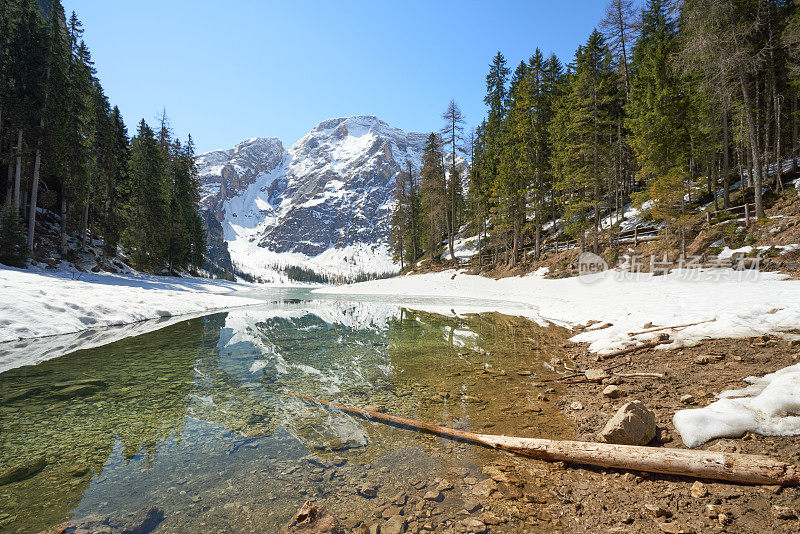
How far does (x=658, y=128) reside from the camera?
2191 cm

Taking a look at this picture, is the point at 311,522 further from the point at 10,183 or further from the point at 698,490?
the point at 10,183

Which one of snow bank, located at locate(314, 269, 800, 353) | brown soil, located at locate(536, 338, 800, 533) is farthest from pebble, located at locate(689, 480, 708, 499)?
snow bank, located at locate(314, 269, 800, 353)

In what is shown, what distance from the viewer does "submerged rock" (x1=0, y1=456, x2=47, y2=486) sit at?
10.5ft

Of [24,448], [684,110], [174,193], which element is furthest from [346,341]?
[174,193]

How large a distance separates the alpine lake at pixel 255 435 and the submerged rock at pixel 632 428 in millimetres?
717

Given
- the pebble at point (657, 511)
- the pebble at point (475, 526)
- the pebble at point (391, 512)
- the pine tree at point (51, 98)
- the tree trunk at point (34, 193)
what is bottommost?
the pebble at point (391, 512)

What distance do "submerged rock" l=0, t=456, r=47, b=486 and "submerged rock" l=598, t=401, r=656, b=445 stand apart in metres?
6.35

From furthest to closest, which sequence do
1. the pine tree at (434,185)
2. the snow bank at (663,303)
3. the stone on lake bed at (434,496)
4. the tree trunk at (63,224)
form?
the pine tree at (434,185)
the tree trunk at (63,224)
the snow bank at (663,303)
the stone on lake bed at (434,496)

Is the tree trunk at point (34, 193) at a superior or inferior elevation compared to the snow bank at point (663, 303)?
superior

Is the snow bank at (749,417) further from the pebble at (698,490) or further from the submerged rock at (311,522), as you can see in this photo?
the submerged rock at (311,522)

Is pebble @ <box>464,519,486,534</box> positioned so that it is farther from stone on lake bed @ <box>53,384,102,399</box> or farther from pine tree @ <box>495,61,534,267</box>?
pine tree @ <box>495,61,534,267</box>

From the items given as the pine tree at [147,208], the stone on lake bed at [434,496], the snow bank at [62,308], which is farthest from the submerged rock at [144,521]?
the pine tree at [147,208]

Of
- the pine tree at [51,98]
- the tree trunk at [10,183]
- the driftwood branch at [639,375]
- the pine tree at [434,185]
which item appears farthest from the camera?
the pine tree at [434,185]

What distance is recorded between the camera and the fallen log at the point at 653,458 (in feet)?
8.02
